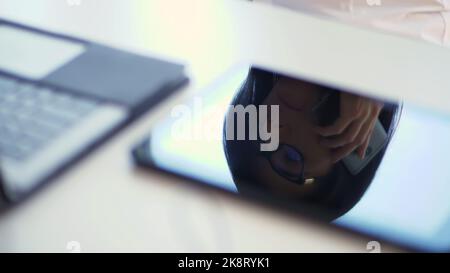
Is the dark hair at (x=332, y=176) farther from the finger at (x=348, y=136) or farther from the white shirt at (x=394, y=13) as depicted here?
the white shirt at (x=394, y=13)

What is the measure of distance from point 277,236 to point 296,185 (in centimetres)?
5

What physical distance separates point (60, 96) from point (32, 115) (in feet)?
0.12

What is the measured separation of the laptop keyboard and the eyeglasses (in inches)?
7.0

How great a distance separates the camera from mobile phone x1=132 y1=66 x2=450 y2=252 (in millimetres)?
380

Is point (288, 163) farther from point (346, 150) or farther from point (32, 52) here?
point (32, 52)

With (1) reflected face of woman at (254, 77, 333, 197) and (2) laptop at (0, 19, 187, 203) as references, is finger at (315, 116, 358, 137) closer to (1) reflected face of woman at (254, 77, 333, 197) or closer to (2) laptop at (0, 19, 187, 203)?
(1) reflected face of woman at (254, 77, 333, 197)

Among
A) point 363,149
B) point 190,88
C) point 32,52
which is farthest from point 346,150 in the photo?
point 32,52

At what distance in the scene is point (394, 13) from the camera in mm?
775

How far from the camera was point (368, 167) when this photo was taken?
42 centimetres

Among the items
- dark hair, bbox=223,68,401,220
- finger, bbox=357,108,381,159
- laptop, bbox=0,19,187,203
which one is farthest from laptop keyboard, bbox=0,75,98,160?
finger, bbox=357,108,381,159

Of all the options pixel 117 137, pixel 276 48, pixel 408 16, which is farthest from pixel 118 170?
pixel 408 16

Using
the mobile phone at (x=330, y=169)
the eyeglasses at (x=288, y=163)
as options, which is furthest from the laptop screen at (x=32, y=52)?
the eyeglasses at (x=288, y=163)

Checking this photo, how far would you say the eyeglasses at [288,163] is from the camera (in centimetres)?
41
